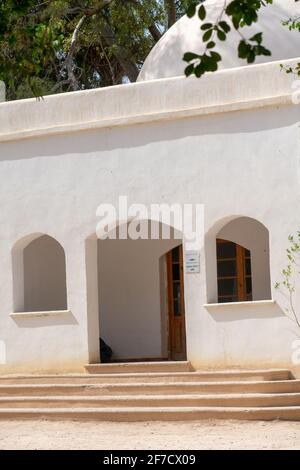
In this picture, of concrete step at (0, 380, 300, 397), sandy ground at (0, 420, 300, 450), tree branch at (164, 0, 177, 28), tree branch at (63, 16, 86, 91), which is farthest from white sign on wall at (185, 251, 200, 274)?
tree branch at (164, 0, 177, 28)

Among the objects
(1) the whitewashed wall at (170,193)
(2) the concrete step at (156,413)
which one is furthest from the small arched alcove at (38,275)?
(2) the concrete step at (156,413)

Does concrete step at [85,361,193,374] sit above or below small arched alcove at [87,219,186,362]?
below

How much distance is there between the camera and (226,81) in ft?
44.1

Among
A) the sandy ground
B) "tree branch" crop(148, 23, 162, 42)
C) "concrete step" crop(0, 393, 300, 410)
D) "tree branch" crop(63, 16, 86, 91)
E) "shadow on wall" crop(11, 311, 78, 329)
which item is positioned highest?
"tree branch" crop(148, 23, 162, 42)

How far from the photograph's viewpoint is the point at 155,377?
44.2 ft

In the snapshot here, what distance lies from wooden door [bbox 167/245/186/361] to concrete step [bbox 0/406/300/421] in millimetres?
3196

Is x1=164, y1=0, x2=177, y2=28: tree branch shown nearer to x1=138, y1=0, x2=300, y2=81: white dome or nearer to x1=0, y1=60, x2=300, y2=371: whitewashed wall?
x1=138, y1=0, x2=300, y2=81: white dome

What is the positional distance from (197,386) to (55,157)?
12.4ft

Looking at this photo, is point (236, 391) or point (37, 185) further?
point (37, 185)

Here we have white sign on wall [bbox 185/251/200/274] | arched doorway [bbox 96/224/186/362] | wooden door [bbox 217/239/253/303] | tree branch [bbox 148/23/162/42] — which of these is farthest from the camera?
tree branch [bbox 148/23/162/42]

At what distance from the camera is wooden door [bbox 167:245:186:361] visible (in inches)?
631
